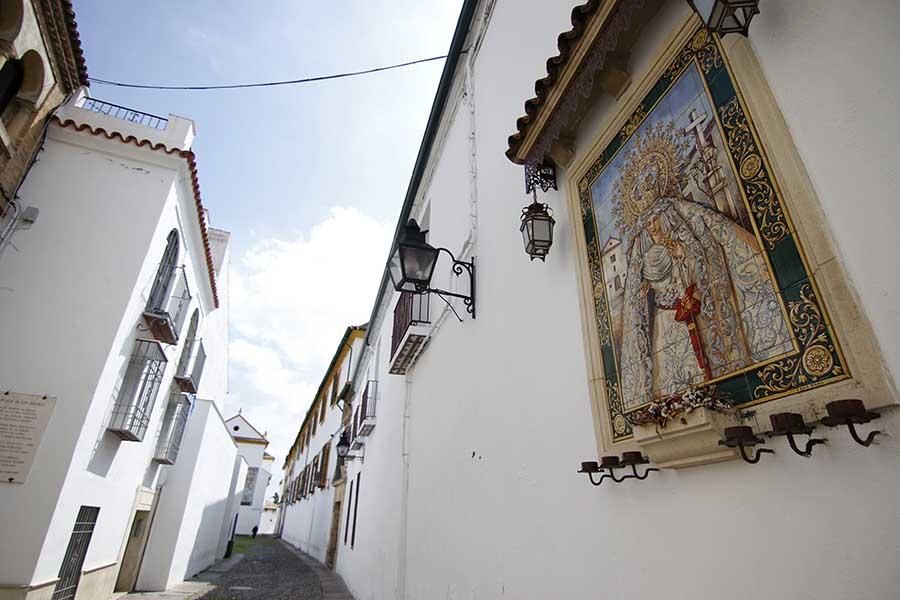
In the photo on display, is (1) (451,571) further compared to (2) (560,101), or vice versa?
(1) (451,571)

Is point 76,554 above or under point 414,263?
under

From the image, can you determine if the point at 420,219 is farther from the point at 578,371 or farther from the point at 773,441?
the point at 773,441

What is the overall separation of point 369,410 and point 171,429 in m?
4.09

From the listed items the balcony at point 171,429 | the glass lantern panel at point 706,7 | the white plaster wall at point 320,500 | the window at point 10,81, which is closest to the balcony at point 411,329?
the glass lantern panel at point 706,7

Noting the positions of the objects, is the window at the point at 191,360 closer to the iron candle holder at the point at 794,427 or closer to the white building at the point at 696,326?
the white building at the point at 696,326

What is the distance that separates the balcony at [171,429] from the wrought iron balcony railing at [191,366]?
250mm

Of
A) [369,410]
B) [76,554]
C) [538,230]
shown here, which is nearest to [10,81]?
[76,554]

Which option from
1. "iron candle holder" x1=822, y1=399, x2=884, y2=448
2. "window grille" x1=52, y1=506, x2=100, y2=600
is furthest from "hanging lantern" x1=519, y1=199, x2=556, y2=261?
"window grille" x1=52, y1=506, x2=100, y2=600

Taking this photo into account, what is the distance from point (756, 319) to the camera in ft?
4.65

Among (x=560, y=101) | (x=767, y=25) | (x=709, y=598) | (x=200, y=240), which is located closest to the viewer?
(x=709, y=598)

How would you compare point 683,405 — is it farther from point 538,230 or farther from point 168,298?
point 168,298

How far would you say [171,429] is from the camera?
977cm

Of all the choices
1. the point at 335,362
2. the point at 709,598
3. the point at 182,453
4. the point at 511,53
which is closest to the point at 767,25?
the point at 709,598

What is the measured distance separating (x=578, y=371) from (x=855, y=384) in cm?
135
